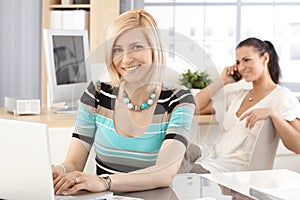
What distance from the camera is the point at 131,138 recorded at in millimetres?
2004

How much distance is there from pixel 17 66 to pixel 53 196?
11.6ft

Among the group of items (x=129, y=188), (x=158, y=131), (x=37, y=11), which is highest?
(x=37, y=11)

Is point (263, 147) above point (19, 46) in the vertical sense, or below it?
below

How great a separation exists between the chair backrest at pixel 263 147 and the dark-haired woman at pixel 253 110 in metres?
0.02

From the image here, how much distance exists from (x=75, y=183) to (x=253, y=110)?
162 cm

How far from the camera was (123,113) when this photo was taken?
199 centimetres

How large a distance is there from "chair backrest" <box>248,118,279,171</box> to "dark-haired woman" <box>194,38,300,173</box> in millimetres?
25

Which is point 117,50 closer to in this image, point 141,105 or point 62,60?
point 141,105

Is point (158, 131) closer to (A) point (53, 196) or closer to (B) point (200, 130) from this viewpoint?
(B) point (200, 130)

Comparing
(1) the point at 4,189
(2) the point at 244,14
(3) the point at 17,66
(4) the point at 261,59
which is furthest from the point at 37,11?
(1) the point at 4,189

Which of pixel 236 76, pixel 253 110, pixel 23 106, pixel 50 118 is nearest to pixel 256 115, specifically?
pixel 253 110

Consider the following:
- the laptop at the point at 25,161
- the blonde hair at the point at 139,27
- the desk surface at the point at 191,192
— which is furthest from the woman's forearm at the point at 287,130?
the laptop at the point at 25,161

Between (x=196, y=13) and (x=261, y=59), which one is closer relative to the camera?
(x=261, y=59)

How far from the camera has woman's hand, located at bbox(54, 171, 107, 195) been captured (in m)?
1.74
